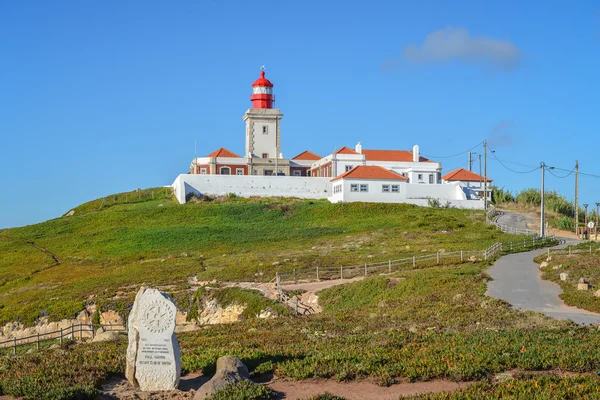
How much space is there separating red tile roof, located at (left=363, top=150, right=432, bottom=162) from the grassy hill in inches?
488

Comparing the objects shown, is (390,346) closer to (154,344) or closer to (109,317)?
(154,344)

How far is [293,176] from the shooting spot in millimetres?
81250

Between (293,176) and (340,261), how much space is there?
3780 cm

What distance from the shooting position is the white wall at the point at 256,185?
76.8 meters

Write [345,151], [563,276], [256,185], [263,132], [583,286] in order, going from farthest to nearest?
[263,132] → [345,151] → [256,185] → [563,276] → [583,286]

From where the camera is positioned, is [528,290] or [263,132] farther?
[263,132]

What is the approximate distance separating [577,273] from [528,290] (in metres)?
3.59

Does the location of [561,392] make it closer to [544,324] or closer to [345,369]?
[345,369]

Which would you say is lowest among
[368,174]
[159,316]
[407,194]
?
[159,316]

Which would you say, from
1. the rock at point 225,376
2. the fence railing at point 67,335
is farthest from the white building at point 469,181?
the rock at point 225,376

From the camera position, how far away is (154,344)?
14211mm

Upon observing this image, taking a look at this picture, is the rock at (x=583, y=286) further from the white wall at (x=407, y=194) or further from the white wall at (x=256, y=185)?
the white wall at (x=256, y=185)

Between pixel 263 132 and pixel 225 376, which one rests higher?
pixel 263 132

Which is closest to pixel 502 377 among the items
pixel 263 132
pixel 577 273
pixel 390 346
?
pixel 390 346
